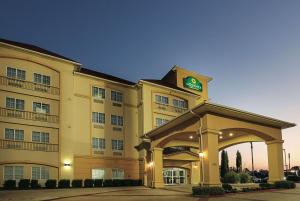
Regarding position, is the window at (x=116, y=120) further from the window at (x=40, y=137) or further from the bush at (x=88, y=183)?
the window at (x=40, y=137)

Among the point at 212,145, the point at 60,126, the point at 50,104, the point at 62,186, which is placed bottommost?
the point at 62,186

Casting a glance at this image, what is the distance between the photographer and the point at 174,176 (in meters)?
43.8

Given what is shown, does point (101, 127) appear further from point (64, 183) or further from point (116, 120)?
point (64, 183)

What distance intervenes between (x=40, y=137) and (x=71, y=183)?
530cm

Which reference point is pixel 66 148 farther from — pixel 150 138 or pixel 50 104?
pixel 150 138

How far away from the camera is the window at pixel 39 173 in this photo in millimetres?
33312

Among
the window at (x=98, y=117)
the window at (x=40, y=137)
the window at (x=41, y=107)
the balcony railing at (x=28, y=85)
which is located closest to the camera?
the balcony railing at (x=28, y=85)

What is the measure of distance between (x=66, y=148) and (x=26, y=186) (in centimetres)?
544

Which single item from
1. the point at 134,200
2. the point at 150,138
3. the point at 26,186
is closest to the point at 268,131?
the point at 150,138

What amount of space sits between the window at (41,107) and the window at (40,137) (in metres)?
2.14

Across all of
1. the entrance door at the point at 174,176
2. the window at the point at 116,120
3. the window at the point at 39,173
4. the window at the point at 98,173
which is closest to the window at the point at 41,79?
the window at the point at 39,173

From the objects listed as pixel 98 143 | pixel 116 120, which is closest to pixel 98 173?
pixel 98 143

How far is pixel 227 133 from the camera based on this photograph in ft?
105

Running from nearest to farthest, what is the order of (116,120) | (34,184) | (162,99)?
(34,184)
(116,120)
(162,99)
